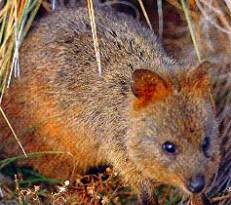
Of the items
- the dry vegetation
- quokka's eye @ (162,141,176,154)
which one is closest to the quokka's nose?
quokka's eye @ (162,141,176,154)

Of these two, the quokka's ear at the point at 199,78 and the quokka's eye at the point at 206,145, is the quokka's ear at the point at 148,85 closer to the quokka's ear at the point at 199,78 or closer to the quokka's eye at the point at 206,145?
the quokka's ear at the point at 199,78

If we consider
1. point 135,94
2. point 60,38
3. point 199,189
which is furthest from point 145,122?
point 60,38

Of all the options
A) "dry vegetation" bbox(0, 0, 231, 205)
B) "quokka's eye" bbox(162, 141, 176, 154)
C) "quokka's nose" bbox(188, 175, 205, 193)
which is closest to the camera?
"quokka's nose" bbox(188, 175, 205, 193)

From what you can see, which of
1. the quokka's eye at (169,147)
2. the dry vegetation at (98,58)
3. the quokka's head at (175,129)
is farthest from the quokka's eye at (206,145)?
the dry vegetation at (98,58)

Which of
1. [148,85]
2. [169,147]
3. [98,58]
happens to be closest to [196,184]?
[169,147]

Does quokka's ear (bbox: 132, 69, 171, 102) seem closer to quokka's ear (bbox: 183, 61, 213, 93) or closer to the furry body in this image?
the furry body

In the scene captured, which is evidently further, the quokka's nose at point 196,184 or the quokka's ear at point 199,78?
the quokka's ear at point 199,78

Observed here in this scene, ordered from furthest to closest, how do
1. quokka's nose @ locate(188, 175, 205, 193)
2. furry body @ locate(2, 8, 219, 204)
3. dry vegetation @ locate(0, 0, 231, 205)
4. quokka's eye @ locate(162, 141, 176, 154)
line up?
dry vegetation @ locate(0, 0, 231, 205) < furry body @ locate(2, 8, 219, 204) < quokka's eye @ locate(162, 141, 176, 154) < quokka's nose @ locate(188, 175, 205, 193)
